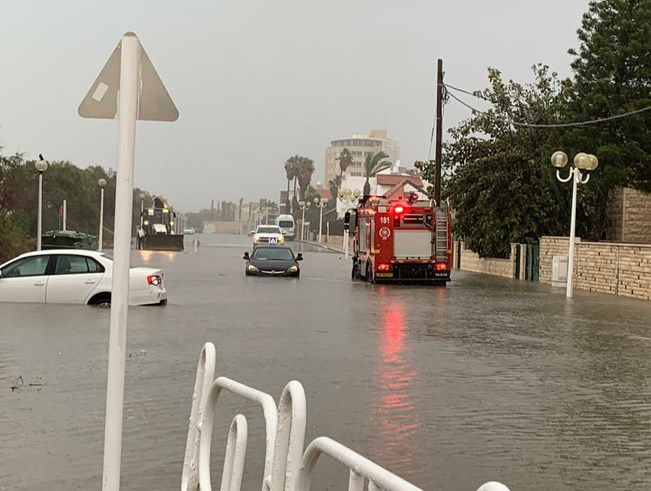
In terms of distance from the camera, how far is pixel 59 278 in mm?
19328

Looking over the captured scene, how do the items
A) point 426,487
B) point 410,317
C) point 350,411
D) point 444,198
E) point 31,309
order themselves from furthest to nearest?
point 444,198, point 410,317, point 31,309, point 350,411, point 426,487

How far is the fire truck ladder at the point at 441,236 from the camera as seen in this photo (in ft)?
106

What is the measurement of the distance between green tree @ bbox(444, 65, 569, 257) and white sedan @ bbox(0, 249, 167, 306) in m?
24.6

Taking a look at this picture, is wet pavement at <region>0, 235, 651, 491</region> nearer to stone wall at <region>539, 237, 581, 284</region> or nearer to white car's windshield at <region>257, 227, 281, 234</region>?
stone wall at <region>539, 237, 581, 284</region>

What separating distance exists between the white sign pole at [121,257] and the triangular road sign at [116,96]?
8 centimetres

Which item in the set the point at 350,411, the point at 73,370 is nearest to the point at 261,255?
the point at 73,370

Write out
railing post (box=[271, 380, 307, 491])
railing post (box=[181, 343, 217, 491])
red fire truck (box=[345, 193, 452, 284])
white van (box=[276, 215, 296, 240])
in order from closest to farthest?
railing post (box=[271, 380, 307, 491]) < railing post (box=[181, 343, 217, 491]) < red fire truck (box=[345, 193, 452, 284]) < white van (box=[276, 215, 296, 240])

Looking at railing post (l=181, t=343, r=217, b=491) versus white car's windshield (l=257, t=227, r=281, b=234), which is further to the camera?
white car's windshield (l=257, t=227, r=281, b=234)

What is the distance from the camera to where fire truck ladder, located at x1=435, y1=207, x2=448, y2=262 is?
32.4m

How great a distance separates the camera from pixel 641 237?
40812 millimetres

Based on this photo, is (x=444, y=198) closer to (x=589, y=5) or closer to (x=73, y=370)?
(x=589, y=5)

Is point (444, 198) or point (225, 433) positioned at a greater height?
point (444, 198)

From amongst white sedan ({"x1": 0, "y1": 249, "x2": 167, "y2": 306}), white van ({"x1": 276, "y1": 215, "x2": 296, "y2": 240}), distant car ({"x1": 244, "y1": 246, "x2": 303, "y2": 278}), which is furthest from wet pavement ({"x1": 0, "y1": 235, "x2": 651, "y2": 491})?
white van ({"x1": 276, "y1": 215, "x2": 296, "y2": 240})

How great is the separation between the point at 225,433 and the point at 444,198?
128 feet
